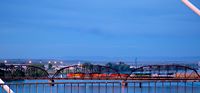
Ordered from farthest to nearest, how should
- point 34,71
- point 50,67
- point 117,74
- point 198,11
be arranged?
point 50,67
point 34,71
point 117,74
point 198,11

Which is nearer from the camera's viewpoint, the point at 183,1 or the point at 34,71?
the point at 183,1

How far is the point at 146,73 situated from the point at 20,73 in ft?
33.1

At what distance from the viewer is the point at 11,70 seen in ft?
124

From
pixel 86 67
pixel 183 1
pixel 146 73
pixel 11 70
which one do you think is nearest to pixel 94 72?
pixel 86 67

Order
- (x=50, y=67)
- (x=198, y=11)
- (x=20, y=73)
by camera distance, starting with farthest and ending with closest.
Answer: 1. (x=50, y=67)
2. (x=20, y=73)
3. (x=198, y=11)

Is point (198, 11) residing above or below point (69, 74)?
above

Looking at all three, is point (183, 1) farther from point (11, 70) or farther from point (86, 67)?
point (86, 67)

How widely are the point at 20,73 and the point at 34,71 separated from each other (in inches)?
103

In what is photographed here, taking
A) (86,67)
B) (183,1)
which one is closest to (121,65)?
(86,67)

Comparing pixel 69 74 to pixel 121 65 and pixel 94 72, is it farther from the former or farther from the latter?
pixel 121 65

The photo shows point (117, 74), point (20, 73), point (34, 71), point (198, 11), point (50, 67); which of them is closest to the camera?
point (198, 11)

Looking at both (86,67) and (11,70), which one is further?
(86,67)

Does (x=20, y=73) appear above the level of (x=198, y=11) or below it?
below

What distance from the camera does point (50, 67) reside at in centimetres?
4450
